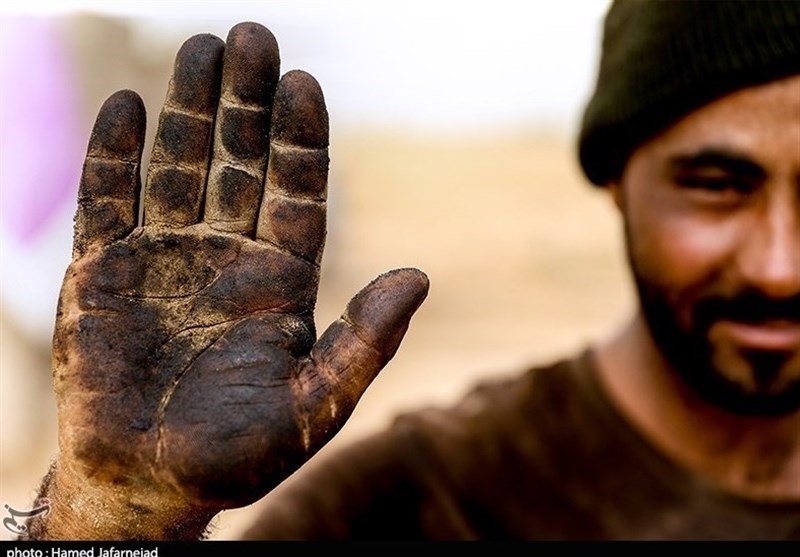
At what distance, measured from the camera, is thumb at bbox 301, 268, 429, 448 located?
55.0 inches

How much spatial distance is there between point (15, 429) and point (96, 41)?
280cm

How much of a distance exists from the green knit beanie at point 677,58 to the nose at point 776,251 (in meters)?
0.29

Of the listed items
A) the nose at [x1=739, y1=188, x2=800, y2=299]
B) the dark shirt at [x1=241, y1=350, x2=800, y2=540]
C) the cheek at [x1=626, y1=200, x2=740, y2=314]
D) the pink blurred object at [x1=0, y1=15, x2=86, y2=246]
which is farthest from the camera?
the pink blurred object at [x1=0, y1=15, x2=86, y2=246]

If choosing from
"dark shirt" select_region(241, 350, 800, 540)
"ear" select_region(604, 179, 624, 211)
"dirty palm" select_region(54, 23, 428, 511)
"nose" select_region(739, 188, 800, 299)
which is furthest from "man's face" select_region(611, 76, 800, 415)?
"dirty palm" select_region(54, 23, 428, 511)

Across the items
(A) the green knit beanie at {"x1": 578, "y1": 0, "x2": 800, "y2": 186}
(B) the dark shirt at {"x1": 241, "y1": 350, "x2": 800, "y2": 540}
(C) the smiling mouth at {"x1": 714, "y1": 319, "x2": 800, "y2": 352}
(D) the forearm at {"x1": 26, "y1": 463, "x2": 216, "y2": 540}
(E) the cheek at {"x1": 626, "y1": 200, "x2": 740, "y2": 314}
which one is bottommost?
(B) the dark shirt at {"x1": 241, "y1": 350, "x2": 800, "y2": 540}

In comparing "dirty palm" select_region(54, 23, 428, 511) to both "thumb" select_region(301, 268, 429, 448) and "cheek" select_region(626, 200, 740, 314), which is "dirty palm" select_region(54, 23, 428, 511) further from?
"cheek" select_region(626, 200, 740, 314)

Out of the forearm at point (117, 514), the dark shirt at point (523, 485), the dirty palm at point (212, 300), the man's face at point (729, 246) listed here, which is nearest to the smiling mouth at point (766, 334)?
the man's face at point (729, 246)

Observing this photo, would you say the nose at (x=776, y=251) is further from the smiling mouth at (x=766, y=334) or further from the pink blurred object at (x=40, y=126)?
the pink blurred object at (x=40, y=126)

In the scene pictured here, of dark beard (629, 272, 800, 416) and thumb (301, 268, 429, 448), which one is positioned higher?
thumb (301, 268, 429, 448)

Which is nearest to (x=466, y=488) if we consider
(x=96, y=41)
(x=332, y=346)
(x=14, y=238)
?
(x=332, y=346)

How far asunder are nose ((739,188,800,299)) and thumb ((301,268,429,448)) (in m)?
1.02

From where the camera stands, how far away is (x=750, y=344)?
88.0 inches

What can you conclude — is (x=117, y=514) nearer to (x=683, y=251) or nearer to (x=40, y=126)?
(x=683, y=251)

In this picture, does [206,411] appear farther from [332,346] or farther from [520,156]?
[520,156]
